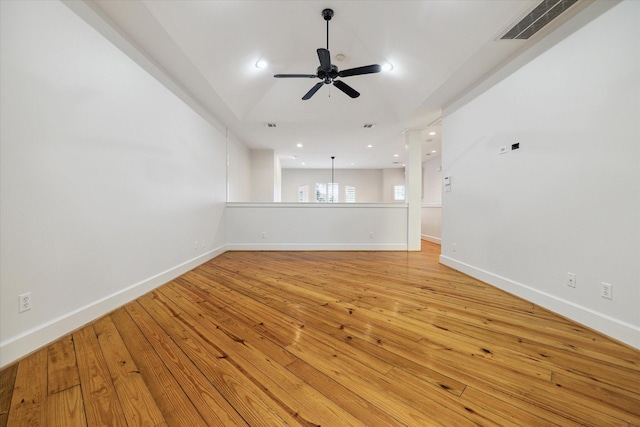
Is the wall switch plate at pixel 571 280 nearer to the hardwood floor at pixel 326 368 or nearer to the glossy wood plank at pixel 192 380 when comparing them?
the hardwood floor at pixel 326 368

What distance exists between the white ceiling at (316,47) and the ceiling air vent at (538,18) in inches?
2.8

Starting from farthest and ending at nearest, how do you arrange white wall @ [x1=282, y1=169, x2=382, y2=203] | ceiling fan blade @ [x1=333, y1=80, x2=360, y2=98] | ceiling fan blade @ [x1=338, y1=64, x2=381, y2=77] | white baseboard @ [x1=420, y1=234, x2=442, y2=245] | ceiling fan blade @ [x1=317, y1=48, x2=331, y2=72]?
white wall @ [x1=282, y1=169, x2=382, y2=203], white baseboard @ [x1=420, y1=234, x2=442, y2=245], ceiling fan blade @ [x1=333, y1=80, x2=360, y2=98], ceiling fan blade @ [x1=338, y1=64, x2=381, y2=77], ceiling fan blade @ [x1=317, y1=48, x2=331, y2=72]

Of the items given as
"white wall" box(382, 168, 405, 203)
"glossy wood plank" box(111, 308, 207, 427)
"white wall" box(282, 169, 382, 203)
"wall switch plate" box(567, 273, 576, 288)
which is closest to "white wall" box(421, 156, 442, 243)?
"white wall" box(382, 168, 405, 203)

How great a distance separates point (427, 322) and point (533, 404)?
0.80 m

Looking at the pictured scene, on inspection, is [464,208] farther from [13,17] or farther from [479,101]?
[13,17]

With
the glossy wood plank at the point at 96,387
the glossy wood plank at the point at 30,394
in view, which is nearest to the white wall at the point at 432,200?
the glossy wood plank at the point at 96,387

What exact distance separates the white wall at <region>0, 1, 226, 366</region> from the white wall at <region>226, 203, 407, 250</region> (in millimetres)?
2236

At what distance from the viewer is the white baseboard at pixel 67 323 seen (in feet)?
4.55

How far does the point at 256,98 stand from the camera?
4.12 metres

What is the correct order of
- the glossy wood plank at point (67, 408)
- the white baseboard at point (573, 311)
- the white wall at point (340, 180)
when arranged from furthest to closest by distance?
the white wall at point (340, 180), the white baseboard at point (573, 311), the glossy wood plank at point (67, 408)

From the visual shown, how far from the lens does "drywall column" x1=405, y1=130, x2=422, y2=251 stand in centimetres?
495

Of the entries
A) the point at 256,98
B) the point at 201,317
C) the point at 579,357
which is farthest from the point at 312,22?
the point at 579,357

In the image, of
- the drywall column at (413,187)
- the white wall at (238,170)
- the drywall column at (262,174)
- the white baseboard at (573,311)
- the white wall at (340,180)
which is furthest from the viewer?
the white wall at (340,180)

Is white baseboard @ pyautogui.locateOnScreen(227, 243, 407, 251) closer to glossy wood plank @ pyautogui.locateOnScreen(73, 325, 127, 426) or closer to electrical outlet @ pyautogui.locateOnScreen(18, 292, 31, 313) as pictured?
glossy wood plank @ pyautogui.locateOnScreen(73, 325, 127, 426)
